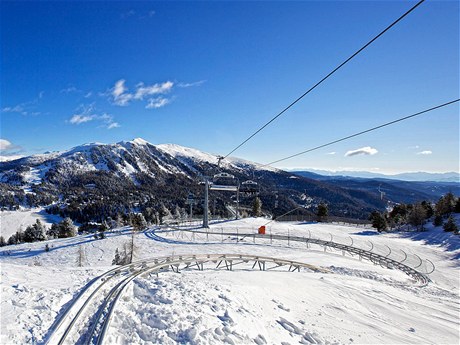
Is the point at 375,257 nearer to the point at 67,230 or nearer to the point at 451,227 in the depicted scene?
the point at 451,227

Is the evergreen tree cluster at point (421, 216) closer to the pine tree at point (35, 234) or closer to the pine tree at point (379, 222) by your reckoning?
the pine tree at point (379, 222)

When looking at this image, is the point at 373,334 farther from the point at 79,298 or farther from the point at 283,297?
the point at 79,298

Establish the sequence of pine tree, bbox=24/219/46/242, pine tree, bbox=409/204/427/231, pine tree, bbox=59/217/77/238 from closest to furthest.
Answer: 1. pine tree, bbox=409/204/427/231
2. pine tree, bbox=59/217/77/238
3. pine tree, bbox=24/219/46/242

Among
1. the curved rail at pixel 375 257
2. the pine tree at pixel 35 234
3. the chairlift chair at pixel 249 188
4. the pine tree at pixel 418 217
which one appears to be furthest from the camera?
the pine tree at pixel 35 234

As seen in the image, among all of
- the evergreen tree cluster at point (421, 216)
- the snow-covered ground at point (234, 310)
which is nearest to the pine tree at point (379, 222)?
the evergreen tree cluster at point (421, 216)

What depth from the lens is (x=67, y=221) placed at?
274 ft

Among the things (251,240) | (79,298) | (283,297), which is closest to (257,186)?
(251,240)

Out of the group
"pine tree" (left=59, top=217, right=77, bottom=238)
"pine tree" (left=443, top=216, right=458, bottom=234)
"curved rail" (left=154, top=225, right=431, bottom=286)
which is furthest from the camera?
"pine tree" (left=59, top=217, right=77, bottom=238)

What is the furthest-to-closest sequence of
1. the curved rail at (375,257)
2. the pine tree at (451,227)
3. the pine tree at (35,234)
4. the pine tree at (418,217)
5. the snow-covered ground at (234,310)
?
the pine tree at (35,234), the pine tree at (418,217), the pine tree at (451,227), the curved rail at (375,257), the snow-covered ground at (234,310)

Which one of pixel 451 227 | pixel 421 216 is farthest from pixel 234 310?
pixel 421 216

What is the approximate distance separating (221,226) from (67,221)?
170ft

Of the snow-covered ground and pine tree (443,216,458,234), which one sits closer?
the snow-covered ground

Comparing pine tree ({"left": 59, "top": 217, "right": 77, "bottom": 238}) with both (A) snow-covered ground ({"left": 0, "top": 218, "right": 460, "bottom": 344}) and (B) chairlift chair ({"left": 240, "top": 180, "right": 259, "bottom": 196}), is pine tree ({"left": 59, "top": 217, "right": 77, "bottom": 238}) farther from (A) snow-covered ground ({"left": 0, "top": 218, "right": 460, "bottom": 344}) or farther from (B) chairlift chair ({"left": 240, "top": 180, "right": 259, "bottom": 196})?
(A) snow-covered ground ({"left": 0, "top": 218, "right": 460, "bottom": 344})

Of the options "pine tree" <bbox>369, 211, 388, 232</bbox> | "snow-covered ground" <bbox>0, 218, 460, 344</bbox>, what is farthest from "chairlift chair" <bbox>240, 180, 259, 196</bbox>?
"snow-covered ground" <bbox>0, 218, 460, 344</bbox>
